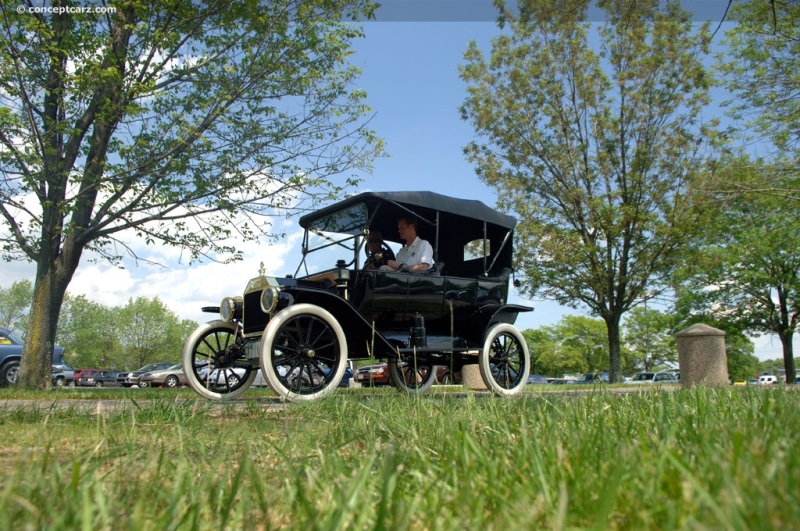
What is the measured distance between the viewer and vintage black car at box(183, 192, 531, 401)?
277 inches

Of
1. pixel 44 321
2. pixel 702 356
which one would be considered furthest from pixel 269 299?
pixel 702 356

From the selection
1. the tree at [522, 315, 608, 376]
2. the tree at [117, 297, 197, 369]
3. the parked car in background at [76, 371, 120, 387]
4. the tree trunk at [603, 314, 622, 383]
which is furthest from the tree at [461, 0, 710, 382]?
the tree at [117, 297, 197, 369]

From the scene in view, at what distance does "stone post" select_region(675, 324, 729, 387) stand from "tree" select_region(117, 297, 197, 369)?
233 feet

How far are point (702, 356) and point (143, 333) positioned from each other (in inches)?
2924

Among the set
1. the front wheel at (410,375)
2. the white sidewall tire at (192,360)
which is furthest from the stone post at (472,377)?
the white sidewall tire at (192,360)

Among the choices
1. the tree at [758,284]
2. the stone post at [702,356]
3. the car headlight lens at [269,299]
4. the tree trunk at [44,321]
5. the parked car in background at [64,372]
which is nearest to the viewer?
the car headlight lens at [269,299]

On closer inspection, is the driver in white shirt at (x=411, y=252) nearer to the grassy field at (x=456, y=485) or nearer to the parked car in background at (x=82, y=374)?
the grassy field at (x=456, y=485)

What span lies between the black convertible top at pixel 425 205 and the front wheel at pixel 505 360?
1740 mm

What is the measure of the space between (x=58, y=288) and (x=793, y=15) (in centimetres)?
1500

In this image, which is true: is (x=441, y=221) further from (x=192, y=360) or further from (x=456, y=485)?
(x=456, y=485)

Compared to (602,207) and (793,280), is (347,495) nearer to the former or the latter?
(602,207)

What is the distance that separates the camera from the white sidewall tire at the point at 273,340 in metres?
6.50

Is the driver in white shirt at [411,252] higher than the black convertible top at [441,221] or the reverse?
the reverse

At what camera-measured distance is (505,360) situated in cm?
921
